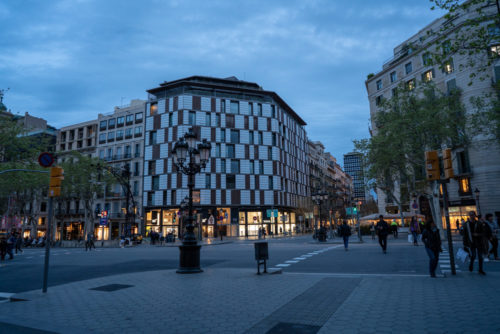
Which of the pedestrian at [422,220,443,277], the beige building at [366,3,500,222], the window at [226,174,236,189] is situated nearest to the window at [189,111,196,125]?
the window at [226,174,236,189]

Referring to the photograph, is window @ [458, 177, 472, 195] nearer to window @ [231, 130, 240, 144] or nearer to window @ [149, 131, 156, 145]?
window @ [231, 130, 240, 144]

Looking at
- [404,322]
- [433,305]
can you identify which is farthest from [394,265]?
[404,322]

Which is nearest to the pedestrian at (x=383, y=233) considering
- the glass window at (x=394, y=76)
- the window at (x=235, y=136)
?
the glass window at (x=394, y=76)

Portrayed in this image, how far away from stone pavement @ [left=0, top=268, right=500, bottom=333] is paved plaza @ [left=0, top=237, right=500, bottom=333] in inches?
0.5

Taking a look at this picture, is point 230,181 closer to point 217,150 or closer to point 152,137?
point 217,150

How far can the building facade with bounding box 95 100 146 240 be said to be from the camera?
2250 inches

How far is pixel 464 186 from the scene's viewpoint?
122 ft

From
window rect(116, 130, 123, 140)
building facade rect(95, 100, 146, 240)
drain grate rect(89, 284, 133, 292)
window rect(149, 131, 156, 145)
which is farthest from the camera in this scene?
window rect(116, 130, 123, 140)

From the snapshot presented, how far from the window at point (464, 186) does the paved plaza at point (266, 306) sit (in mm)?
33223

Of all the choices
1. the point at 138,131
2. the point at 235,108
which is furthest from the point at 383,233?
the point at 138,131

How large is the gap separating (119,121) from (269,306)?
6187 cm

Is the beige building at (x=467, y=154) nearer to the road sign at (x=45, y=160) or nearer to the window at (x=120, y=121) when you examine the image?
the road sign at (x=45, y=160)

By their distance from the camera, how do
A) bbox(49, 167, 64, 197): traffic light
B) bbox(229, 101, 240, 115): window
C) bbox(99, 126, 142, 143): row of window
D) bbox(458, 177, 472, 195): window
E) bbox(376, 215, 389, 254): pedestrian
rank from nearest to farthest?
bbox(49, 167, 64, 197): traffic light < bbox(376, 215, 389, 254): pedestrian < bbox(458, 177, 472, 195): window < bbox(229, 101, 240, 115): window < bbox(99, 126, 142, 143): row of window

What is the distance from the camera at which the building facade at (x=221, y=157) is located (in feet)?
176
